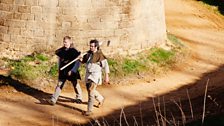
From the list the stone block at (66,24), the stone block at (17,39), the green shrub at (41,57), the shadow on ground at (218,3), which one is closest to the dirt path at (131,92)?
the green shrub at (41,57)

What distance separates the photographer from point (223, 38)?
1888cm

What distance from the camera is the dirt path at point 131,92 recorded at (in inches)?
409

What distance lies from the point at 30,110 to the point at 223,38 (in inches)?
408

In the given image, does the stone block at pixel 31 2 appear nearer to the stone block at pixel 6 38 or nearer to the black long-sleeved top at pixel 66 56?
the stone block at pixel 6 38

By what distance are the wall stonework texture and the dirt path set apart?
136cm

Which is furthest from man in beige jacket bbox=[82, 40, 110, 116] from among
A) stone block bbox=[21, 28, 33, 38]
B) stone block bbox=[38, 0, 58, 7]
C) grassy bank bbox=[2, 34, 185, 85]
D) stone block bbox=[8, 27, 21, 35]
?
stone block bbox=[8, 27, 21, 35]

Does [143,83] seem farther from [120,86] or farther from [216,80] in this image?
[216,80]

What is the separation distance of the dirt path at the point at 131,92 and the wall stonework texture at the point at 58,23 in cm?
136

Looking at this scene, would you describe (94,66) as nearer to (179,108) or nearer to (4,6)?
(179,108)

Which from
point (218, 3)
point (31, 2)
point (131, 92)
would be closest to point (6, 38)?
point (31, 2)

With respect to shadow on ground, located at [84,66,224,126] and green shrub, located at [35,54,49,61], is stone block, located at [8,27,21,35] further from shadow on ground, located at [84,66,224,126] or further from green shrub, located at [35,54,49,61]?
shadow on ground, located at [84,66,224,126]

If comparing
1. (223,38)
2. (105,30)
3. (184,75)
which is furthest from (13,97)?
(223,38)

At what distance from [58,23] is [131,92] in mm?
2652

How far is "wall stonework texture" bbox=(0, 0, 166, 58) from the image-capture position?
12.9 meters
